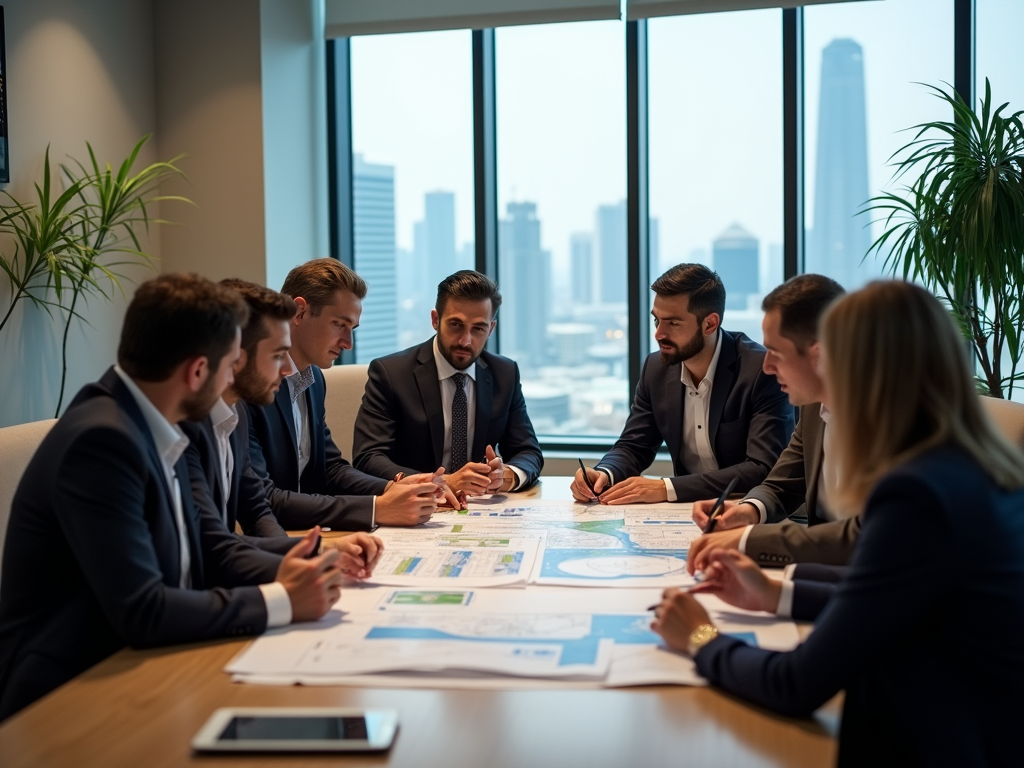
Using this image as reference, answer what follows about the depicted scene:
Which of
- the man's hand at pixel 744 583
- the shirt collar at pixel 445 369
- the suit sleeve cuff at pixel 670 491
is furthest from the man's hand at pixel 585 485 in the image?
the man's hand at pixel 744 583

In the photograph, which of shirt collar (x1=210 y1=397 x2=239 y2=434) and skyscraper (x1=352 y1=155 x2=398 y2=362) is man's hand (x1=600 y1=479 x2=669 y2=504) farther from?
skyscraper (x1=352 y1=155 x2=398 y2=362)

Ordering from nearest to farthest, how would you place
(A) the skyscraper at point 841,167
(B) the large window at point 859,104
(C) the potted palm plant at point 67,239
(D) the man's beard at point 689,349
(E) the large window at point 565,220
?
(D) the man's beard at point 689,349
(C) the potted palm plant at point 67,239
(B) the large window at point 859,104
(A) the skyscraper at point 841,167
(E) the large window at point 565,220

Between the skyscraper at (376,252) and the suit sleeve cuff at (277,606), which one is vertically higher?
the skyscraper at (376,252)

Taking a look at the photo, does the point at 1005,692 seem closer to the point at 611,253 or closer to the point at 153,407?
the point at 153,407

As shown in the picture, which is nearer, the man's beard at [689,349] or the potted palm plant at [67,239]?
the man's beard at [689,349]

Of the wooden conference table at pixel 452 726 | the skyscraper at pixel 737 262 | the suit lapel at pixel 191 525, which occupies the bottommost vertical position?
the wooden conference table at pixel 452 726

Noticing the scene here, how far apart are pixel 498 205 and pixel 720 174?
1230 millimetres

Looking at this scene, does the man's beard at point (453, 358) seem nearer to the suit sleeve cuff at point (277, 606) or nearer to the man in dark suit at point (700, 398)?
the man in dark suit at point (700, 398)

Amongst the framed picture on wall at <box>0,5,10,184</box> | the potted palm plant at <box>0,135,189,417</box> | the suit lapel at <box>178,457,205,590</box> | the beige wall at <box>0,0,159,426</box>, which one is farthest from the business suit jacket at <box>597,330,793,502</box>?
the framed picture on wall at <box>0,5,10,184</box>

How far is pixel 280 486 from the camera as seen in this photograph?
121 inches

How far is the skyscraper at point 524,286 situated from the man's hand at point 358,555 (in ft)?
11.7

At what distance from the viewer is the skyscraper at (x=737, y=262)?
5285 millimetres

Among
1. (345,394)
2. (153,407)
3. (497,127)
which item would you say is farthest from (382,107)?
(153,407)

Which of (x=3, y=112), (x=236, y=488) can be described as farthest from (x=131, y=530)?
(x=3, y=112)
